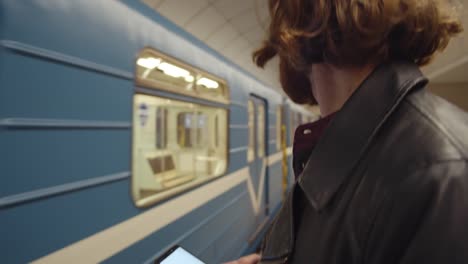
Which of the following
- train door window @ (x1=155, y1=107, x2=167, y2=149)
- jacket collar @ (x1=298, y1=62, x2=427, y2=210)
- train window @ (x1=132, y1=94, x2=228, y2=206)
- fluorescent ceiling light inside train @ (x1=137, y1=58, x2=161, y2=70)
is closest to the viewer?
jacket collar @ (x1=298, y1=62, x2=427, y2=210)

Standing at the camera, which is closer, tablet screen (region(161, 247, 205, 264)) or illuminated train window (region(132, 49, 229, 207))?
tablet screen (region(161, 247, 205, 264))

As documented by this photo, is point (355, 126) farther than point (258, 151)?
No

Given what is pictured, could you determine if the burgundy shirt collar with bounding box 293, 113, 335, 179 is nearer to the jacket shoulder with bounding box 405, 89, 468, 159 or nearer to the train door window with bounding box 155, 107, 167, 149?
the jacket shoulder with bounding box 405, 89, 468, 159

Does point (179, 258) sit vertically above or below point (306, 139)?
below

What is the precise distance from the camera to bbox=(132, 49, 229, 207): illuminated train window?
75.2 inches

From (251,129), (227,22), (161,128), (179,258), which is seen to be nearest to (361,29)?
(179,258)

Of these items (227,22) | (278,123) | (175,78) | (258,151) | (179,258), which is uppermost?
(227,22)

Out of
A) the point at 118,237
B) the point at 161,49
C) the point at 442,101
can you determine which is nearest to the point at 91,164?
the point at 118,237

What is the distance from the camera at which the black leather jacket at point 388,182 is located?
18.8 inches

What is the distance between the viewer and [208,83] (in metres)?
2.74

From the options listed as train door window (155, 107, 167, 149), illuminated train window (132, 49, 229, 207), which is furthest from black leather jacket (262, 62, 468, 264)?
train door window (155, 107, 167, 149)

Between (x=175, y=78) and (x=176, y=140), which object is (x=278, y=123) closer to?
(x=176, y=140)

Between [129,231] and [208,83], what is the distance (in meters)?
1.53

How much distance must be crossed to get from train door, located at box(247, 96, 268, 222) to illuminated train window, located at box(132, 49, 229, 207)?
1.92 ft
